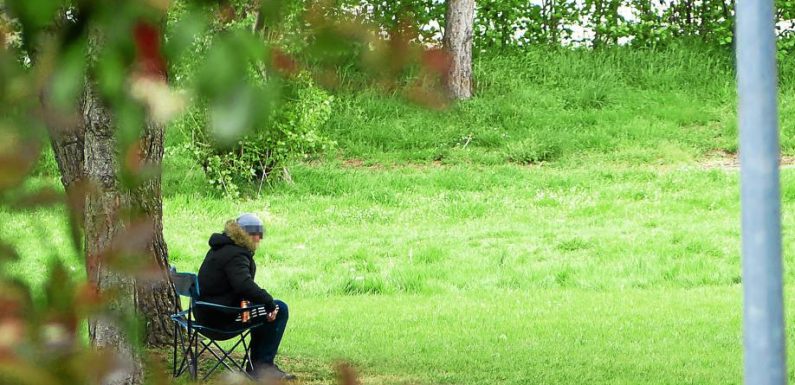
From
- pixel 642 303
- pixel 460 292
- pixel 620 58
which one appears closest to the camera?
pixel 642 303

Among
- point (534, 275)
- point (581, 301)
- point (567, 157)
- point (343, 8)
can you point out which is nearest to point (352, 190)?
point (567, 157)

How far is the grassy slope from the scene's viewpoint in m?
7.17

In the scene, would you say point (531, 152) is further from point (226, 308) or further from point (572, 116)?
point (226, 308)

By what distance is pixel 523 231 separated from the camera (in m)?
11.6

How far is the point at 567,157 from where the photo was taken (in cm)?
1554

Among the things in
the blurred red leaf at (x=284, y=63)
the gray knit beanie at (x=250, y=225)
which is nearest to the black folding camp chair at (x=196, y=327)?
the gray knit beanie at (x=250, y=225)

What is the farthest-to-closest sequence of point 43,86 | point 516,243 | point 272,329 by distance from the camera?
point 516,243 < point 272,329 < point 43,86

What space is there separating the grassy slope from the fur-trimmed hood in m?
0.42

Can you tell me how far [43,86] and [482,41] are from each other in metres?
17.7

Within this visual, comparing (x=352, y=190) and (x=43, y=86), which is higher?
(x=43, y=86)

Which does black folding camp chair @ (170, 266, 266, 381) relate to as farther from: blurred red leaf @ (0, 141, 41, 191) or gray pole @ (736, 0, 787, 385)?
blurred red leaf @ (0, 141, 41, 191)

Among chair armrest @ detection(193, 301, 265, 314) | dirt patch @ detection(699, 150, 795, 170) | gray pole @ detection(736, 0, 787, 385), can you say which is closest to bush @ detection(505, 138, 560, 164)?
dirt patch @ detection(699, 150, 795, 170)

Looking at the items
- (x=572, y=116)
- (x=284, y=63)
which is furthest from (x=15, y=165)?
(x=572, y=116)

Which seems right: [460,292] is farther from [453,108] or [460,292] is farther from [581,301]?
[453,108]
